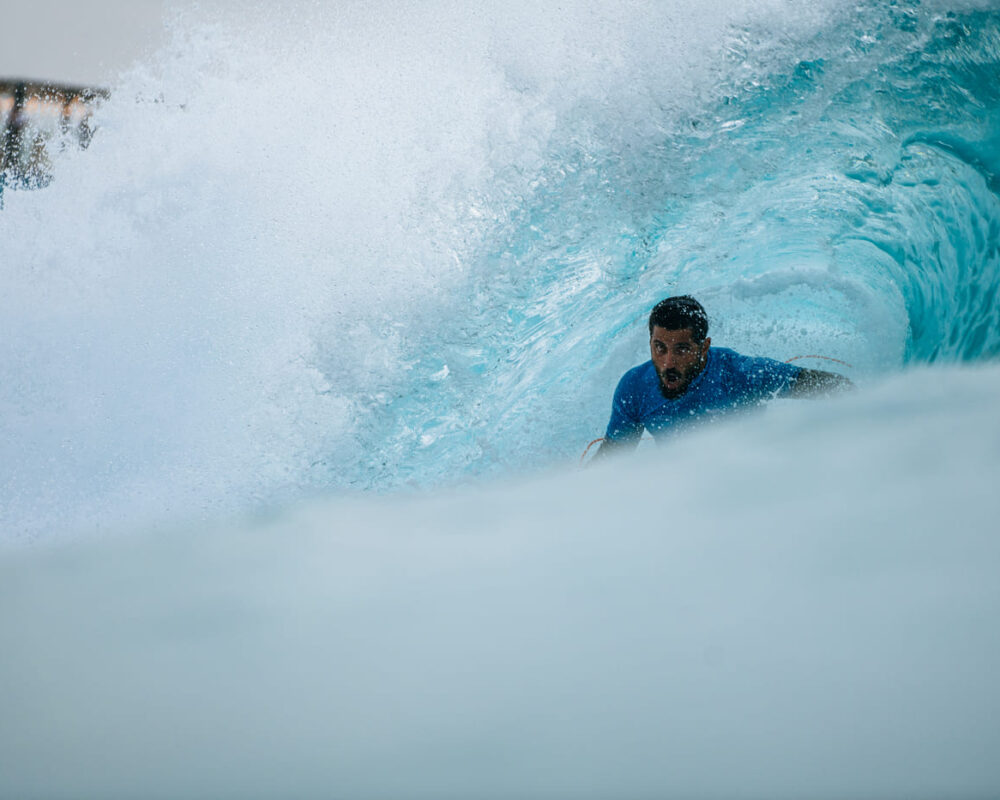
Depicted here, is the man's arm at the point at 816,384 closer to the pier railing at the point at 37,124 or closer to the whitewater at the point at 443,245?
the whitewater at the point at 443,245

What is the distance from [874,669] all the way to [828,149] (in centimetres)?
174

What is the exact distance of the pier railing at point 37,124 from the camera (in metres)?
2.81

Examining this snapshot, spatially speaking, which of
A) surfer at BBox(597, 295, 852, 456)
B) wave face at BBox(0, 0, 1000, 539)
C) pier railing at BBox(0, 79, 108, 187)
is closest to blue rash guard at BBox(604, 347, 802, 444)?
surfer at BBox(597, 295, 852, 456)

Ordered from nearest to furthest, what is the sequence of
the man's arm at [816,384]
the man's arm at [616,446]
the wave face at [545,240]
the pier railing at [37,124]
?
the man's arm at [816,384], the man's arm at [616,446], the wave face at [545,240], the pier railing at [37,124]

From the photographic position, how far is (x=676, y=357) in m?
1.80

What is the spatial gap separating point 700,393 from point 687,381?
40 millimetres

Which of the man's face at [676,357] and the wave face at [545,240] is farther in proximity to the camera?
the wave face at [545,240]

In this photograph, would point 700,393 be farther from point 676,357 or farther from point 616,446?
point 616,446

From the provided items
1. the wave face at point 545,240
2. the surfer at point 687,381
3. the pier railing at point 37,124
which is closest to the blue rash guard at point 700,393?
the surfer at point 687,381

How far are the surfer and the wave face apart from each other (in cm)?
53

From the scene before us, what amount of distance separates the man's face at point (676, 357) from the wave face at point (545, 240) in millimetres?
551

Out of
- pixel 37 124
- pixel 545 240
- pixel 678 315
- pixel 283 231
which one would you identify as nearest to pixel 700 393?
pixel 678 315

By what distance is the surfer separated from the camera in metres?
1.77

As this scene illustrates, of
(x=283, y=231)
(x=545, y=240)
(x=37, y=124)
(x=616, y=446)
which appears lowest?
(x=616, y=446)
